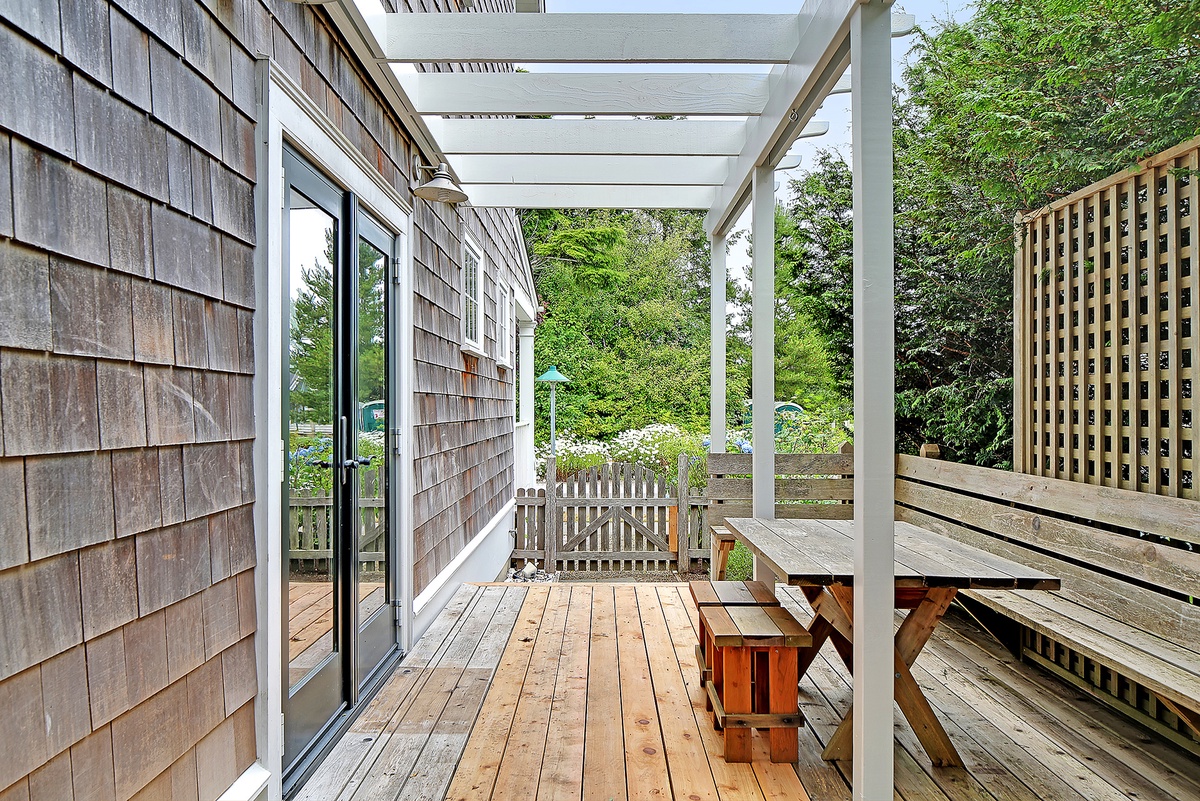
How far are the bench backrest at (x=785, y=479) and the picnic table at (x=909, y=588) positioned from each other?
1987 mm

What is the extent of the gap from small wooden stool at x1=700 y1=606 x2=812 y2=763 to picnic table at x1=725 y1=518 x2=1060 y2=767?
0.48 ft

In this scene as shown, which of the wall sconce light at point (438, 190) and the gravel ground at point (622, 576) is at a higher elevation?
the wall sconce light at point (438, 190)

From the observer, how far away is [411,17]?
Answer: 2.86 meters

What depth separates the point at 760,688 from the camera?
8.36 feet

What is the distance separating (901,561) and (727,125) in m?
2.38

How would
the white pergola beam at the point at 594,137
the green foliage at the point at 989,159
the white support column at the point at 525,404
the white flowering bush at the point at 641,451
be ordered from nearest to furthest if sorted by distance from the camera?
the green foliage at the point at 989,159
the white pergola beam at the point at 594,137
the white support column at the point at 525,404
the white flowering bush at the point at 641,451

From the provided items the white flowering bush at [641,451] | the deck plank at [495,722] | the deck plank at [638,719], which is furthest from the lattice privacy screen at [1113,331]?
the white flowering bush at [641,451]

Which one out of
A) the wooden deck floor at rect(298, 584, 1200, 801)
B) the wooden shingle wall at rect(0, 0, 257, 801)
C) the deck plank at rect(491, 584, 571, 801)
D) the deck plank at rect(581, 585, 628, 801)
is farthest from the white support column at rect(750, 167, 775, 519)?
the wooden shingle wall at rect(0, 0, 257, 801)

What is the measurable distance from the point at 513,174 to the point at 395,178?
3.91ft

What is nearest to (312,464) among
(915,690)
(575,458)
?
(915,690)

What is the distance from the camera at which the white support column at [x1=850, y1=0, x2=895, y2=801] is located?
7.11ft

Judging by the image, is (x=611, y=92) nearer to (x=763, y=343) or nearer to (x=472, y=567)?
(x=763, y=343)

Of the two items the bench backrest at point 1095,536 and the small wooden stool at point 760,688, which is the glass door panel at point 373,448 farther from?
the bench backrest at point 1095,536

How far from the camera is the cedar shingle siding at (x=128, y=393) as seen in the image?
1213 millimetres
